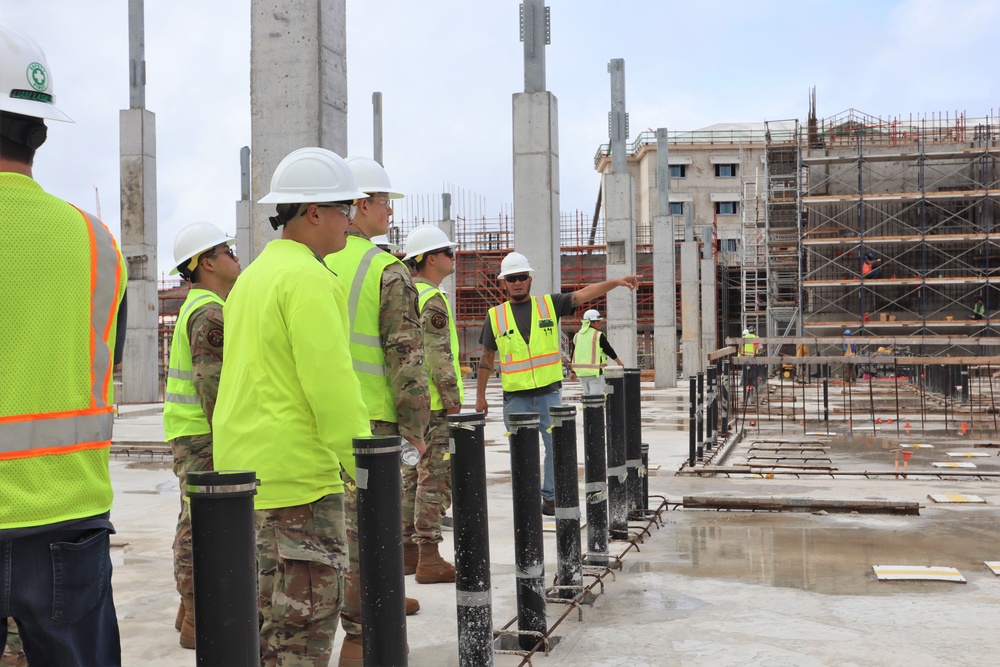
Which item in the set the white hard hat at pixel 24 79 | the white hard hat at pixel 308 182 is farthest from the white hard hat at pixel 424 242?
the white hard hat at pixel 24 79

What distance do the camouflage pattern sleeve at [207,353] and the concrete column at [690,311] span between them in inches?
1130

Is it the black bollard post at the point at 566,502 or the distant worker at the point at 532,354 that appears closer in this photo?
the black bollard post at the point at 566,502

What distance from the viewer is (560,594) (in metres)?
5.34

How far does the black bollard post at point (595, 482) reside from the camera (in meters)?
5.84

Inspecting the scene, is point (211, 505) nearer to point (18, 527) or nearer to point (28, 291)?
point (18, 527)

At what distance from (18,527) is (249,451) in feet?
3.33

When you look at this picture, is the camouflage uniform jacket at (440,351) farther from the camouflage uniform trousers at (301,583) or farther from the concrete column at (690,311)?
the concrete column at (690,311)

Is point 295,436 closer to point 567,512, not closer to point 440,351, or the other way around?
point 567,512

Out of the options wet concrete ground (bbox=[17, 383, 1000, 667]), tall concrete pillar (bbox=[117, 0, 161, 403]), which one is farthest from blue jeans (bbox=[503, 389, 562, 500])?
tall concrete pillar (bbox=[117, 0, 161, 403])

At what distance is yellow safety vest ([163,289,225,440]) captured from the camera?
4.86 meters

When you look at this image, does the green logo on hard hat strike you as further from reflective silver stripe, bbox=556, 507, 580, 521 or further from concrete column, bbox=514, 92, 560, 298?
concrete column, bbox=514, 92, 560, 298

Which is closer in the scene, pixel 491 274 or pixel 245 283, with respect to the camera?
pixel 245 283

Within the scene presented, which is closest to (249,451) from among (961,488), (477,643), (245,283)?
(245,283)

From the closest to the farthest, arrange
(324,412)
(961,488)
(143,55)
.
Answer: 1. (324,412)
2. (961,488)
3. (143,55)
